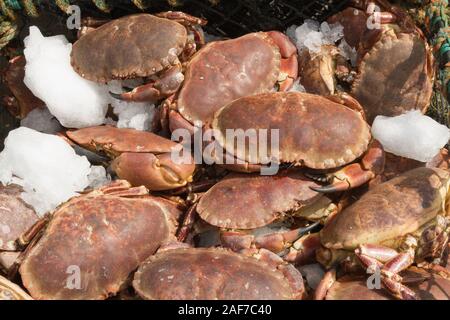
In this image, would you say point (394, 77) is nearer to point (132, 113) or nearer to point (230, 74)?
point (230, 74)

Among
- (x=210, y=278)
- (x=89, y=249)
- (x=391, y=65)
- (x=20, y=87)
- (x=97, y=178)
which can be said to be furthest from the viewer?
(x=20, y=87)

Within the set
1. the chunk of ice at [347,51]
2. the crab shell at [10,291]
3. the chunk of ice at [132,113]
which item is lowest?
the crab shell at [10,291]

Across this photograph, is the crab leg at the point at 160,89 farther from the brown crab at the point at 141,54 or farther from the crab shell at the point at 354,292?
the crab shell at the point at 354,292

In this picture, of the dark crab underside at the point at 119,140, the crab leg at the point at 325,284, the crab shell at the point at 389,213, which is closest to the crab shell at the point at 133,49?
the dark crab underside at the point at 119,140

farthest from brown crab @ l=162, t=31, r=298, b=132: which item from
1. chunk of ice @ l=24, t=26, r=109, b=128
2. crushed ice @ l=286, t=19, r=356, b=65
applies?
chunk of ice @ l=24, t=26, r=109, b=128

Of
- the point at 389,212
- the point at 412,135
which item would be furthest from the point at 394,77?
the point at 389,212

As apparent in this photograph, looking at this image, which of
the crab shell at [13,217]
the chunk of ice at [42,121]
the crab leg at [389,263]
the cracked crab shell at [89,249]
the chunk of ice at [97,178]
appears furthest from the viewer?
the chunk of ice at [42,121]

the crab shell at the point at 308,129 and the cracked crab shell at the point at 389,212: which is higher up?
the crab shell at the point at 308,129
